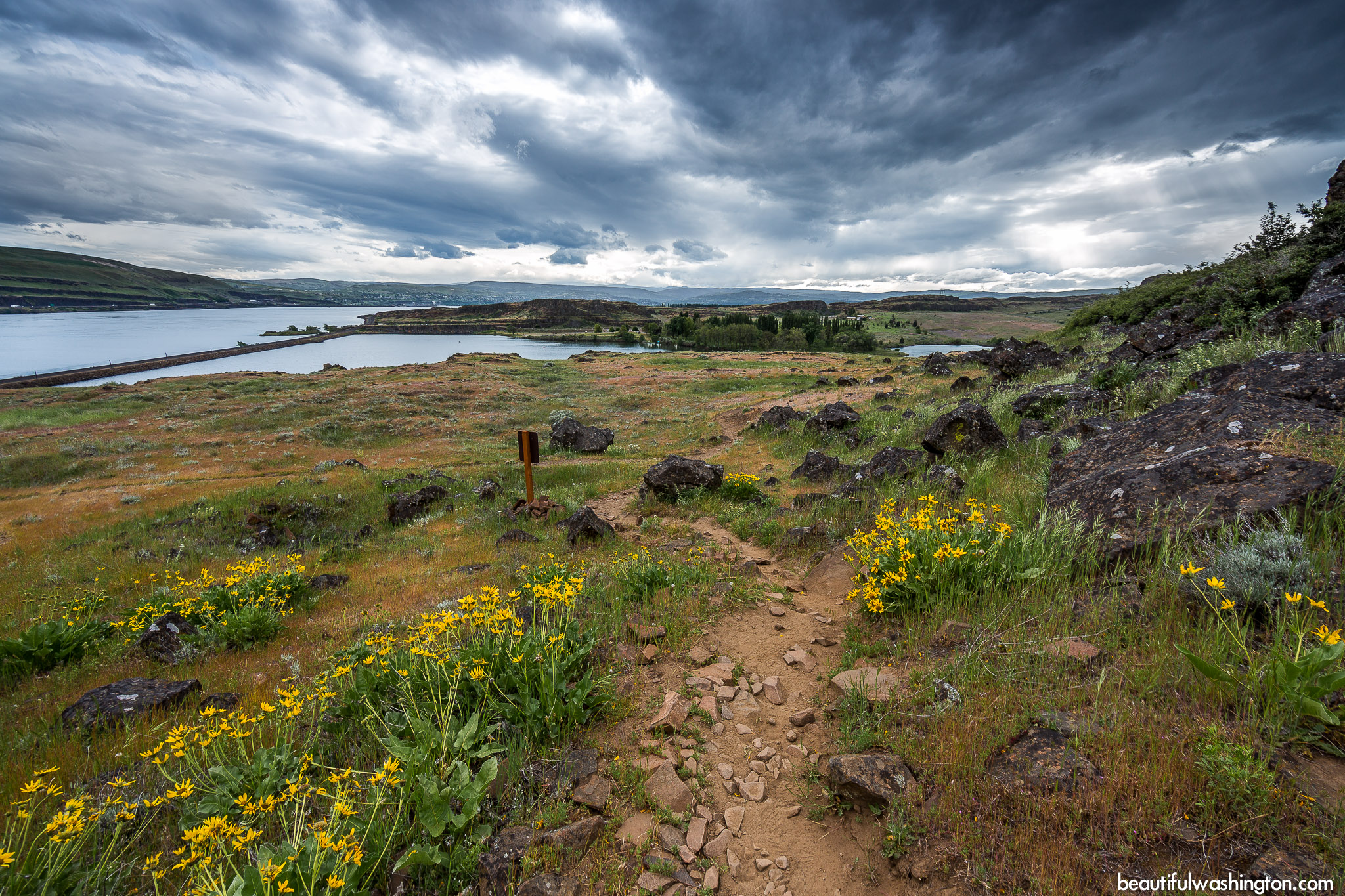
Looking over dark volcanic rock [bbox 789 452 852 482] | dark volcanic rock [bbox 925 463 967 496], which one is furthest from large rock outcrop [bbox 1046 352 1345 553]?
dark volcanic rock [bbox 789 452 852 482]

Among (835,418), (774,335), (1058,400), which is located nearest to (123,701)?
(1058,400)

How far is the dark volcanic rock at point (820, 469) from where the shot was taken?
12133 millimetres

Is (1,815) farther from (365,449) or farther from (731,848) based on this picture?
(365,449)

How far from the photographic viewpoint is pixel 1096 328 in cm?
2783

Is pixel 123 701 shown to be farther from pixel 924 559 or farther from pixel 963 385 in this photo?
pixel 963 385

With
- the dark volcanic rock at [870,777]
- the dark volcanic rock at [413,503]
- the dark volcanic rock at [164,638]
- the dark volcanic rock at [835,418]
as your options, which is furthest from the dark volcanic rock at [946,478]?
the dark volcanic rock at [413,503]

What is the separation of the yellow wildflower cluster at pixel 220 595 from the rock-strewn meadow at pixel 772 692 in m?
0.07

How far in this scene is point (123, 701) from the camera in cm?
429

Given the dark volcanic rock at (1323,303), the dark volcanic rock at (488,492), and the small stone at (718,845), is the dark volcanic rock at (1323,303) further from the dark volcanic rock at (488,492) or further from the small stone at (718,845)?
the dark volcanic rock at (488,492)

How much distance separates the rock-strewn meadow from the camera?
7.88ft

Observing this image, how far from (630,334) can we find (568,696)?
129 metres

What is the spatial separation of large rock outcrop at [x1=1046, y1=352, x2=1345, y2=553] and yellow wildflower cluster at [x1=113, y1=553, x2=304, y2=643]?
9694 millimetres

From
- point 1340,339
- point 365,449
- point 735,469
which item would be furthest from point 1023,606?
point 365,449

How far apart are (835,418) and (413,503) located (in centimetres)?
1399
